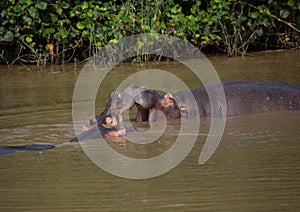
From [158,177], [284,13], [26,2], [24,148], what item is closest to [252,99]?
[24,148]

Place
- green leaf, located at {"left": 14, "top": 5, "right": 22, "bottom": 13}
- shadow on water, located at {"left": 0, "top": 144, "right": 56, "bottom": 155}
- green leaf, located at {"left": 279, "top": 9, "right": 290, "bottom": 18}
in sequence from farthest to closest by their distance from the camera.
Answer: green leaf, located at {"left": 279, "top": 9, "right": 290, "bottom": 18}, green leaf, located at {"left": 14, "top": 5, "right": 22, "bottom": 13}, shadow on water, located at {"left": 0, "top": 144, "right": 56, "bottom": 155}

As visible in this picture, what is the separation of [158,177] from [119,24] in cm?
584

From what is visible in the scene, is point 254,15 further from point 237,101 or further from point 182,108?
point 182,108

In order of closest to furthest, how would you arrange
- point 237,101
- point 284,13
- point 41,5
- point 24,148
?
point 24,148 < point 237,101 < point 41,5 < point 284,13

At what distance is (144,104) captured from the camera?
619cm

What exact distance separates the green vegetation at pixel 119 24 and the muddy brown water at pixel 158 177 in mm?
2936

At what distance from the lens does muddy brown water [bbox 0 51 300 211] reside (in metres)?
3.88

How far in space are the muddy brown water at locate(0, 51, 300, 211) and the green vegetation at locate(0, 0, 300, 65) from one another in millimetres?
2936

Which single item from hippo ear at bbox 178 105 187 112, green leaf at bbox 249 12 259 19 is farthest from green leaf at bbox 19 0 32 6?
hippo ear at bbox 178 105 187 112

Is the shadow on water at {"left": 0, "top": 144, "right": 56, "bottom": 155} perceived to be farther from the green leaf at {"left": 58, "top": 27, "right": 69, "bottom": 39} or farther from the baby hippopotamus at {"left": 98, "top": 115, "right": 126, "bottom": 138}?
the green leaf at {"left": 58, "top": 27, "right": 69, "bottom": 39}

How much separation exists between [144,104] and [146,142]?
68 cm

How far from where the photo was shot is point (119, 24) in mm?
10055

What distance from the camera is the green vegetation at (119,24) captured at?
396 inches

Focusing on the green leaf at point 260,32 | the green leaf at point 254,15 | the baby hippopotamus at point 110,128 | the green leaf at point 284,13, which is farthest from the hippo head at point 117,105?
the green leaf at point 284,13
